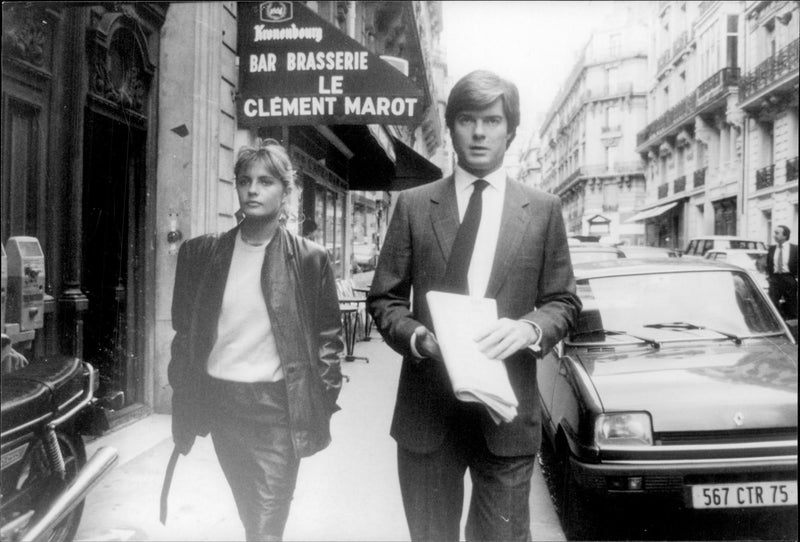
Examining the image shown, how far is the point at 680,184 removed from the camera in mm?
2891

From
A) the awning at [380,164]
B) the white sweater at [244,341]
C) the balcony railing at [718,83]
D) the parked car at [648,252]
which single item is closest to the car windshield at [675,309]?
the parked car at [648,252]

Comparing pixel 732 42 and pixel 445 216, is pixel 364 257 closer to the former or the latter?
pixel 732 42

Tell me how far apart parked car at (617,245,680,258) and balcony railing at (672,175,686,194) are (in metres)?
0.37

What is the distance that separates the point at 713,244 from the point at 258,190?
6.96 ft

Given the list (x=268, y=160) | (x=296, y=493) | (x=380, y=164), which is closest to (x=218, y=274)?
(x=268, y=160)

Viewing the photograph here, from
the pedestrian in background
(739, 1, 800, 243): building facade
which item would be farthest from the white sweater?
(739, 1, 800, 243): building facade

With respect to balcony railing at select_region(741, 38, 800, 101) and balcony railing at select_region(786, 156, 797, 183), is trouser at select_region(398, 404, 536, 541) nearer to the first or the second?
balcony railing at select_region(786, 156, 797, 183)

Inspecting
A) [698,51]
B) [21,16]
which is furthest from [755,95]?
[21,16]

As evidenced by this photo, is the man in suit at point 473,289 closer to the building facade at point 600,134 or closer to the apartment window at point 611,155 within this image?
the building facade at point 600,134

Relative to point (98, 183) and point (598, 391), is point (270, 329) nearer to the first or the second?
point (98, 183)

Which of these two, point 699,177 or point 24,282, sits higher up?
point 699,177

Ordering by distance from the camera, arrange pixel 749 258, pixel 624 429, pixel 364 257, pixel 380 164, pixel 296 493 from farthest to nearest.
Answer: pixel 364 257 → pixel 380 164 → pixel 296 493 → pixel 624 429 → pixel 749 258

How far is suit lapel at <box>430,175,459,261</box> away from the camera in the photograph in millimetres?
1928

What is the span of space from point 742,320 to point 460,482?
77.0 inches
